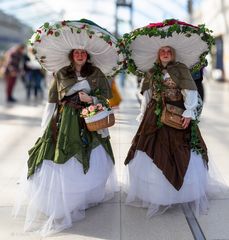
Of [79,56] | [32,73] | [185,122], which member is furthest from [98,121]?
[32,73]

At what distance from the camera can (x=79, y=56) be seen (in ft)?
8.98

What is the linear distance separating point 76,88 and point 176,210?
1.24 metres

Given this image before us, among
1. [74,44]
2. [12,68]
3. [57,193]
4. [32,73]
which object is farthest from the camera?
[32,73]

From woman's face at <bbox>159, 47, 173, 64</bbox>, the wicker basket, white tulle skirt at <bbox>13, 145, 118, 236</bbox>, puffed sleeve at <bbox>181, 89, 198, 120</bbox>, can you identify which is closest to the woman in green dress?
white tulle skirt at <bbox>13, 145, 118, 236</bbox>

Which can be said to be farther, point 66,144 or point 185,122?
point 185,122

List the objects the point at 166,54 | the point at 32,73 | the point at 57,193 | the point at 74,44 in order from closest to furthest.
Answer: the point at 57,193, the point at 74,44, the point at 166,54, the point at 32,73

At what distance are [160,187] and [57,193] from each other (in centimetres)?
78

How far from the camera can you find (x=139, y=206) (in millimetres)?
2920

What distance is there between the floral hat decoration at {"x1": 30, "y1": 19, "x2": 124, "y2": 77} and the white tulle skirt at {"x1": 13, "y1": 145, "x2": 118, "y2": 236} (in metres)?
0.74

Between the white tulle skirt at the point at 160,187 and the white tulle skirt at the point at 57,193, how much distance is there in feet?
1.08

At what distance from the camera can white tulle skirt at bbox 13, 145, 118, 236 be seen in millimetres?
2607

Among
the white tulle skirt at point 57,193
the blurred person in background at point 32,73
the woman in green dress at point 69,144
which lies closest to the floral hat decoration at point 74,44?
the woman in green dress at point 69,144

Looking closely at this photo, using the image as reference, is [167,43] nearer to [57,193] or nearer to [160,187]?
[160,187]

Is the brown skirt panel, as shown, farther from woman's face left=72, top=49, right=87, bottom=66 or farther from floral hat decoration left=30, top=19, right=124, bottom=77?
woman's face left=72, top=49, right=87, bottom=66
